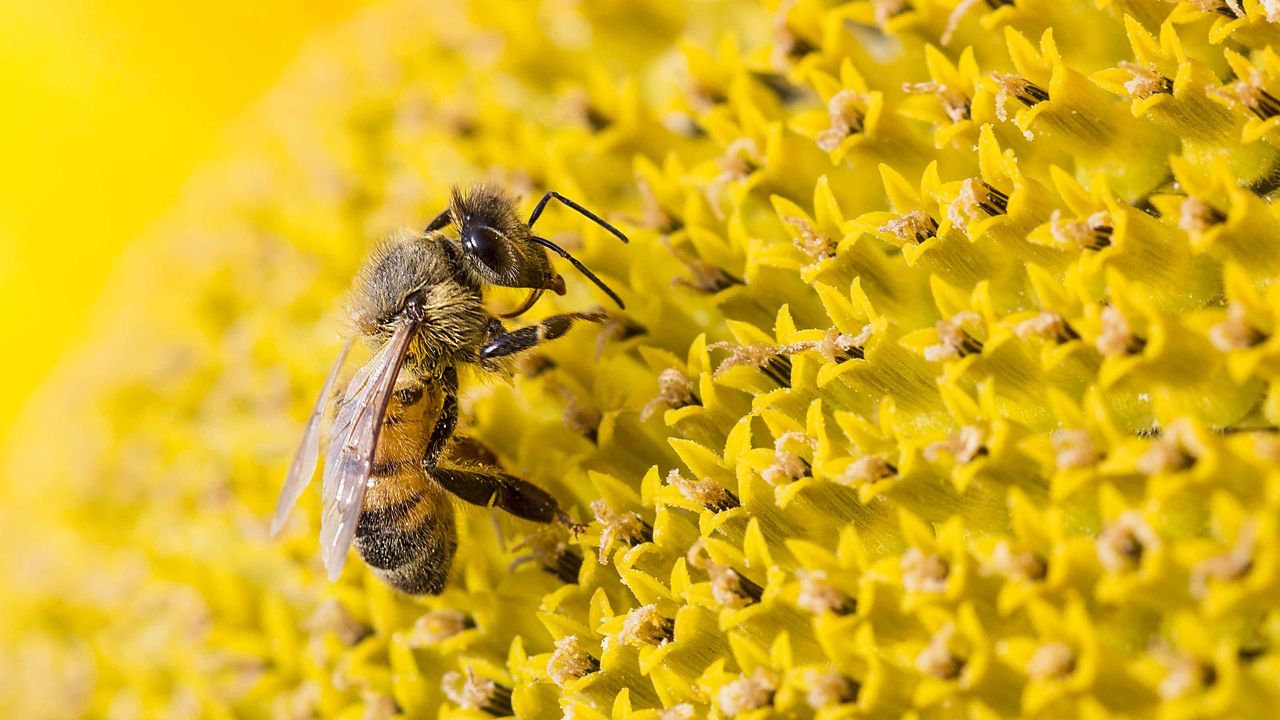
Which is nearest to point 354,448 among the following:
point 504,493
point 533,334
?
point 504,493

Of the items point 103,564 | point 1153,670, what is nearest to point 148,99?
point 103,564

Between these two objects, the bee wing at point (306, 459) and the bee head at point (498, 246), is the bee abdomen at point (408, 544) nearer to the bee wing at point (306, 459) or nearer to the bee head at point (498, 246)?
the bee wing at point (306, 459)

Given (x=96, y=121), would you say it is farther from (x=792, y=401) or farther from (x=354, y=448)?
(x=792, y=401)

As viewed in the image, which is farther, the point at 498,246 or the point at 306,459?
the point at 306,459

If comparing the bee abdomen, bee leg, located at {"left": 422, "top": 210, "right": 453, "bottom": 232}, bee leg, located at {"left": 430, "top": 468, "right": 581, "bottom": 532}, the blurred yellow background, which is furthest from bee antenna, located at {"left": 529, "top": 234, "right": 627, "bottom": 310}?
the blurred yellow background

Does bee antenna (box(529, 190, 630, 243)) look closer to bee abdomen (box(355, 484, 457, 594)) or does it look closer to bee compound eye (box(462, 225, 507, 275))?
bee compound eye (box(462, 225, 507, 275))

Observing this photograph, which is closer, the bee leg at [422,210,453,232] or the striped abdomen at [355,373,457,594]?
the striped abdomen at [355,373,457,594]
